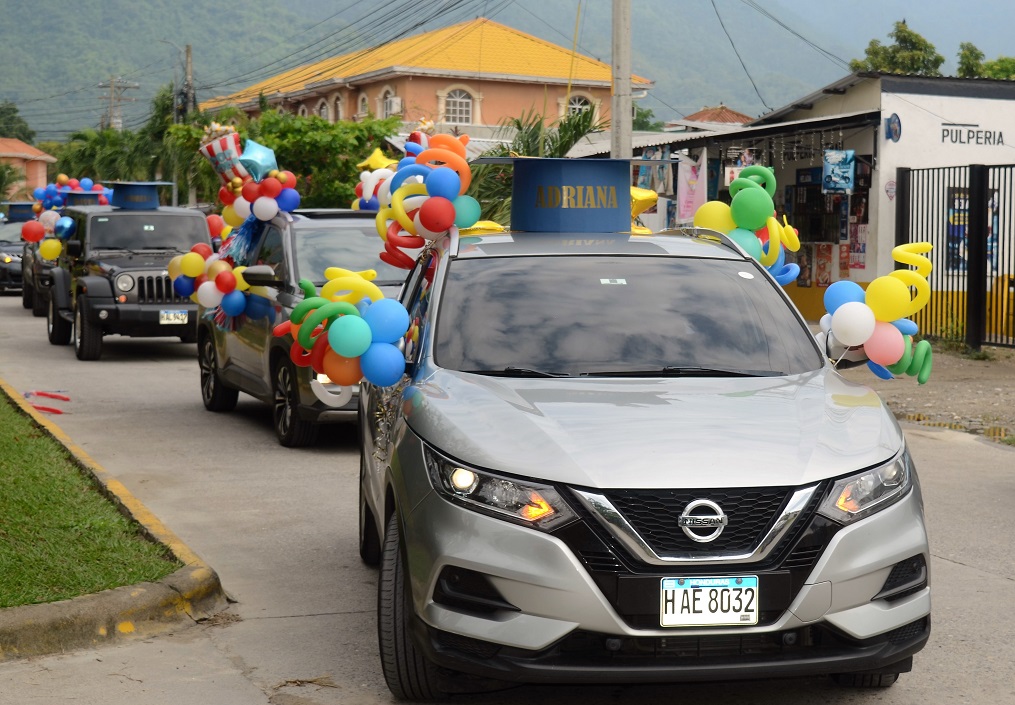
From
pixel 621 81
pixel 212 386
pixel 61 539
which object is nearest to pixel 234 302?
pixel 212 386

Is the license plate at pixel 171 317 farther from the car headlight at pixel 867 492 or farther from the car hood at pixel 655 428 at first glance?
the car headlight at pixel 867 492

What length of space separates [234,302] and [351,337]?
6616 mm

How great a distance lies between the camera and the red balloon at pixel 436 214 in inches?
262

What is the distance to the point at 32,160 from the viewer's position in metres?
118

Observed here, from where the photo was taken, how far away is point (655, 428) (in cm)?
458

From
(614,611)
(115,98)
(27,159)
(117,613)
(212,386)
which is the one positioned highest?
(115,98)

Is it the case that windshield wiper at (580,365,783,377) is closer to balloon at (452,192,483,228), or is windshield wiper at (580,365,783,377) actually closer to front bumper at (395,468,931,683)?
front bumper at (395,468,931,683)

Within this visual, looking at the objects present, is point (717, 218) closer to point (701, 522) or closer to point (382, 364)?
point (382, 364)

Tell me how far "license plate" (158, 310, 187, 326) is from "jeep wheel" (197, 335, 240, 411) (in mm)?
4580

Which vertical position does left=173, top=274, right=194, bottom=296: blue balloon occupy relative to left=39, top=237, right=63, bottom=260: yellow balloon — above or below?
below

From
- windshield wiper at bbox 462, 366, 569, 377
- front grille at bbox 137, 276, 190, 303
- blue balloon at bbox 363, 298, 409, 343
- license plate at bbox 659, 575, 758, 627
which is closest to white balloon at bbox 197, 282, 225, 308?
front grille at bbox 137, 276, 190, 303

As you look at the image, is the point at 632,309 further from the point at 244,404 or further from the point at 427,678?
the point at 244,404

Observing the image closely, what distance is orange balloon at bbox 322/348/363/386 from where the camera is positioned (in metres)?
5.86

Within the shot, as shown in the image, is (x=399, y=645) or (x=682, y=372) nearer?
(x=399, y=645)
